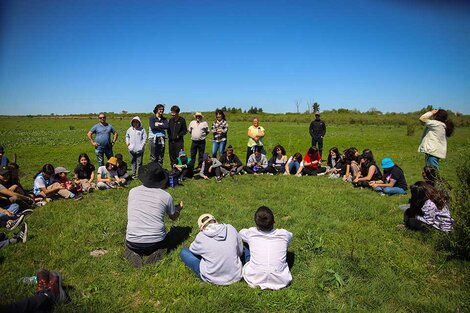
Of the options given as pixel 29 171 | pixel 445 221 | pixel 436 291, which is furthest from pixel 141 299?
pixel 29 171

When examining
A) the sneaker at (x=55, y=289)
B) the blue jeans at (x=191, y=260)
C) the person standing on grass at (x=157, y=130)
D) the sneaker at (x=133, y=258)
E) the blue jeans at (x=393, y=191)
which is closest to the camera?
the sneaker at (x=55, y=289)

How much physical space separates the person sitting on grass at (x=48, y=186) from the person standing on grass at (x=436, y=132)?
9.19m

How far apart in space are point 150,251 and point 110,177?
518 cm

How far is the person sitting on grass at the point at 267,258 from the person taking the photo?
394 cm

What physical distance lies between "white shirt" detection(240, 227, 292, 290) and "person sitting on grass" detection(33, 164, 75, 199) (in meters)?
5.90

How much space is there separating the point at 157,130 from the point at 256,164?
12.5ft

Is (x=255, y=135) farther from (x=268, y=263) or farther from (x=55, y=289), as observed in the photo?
(x=55, y=289)

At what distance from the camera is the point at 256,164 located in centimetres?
1130

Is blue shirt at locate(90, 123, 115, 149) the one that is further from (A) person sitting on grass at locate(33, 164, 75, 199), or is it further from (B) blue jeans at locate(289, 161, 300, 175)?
(B) blue jeans at locate(289, 161, 300, 175)

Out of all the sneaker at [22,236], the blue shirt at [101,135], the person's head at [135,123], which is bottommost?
the sneaker at [22,236]

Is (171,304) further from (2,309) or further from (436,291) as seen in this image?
(436,291)

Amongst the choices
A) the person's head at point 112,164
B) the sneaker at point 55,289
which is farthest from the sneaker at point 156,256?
the person's head at point 112,164

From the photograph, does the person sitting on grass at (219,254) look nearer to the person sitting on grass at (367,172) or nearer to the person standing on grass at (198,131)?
the person sitting on grass at (367,172)

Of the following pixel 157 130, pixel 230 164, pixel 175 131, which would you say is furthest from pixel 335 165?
pixel 157 130
